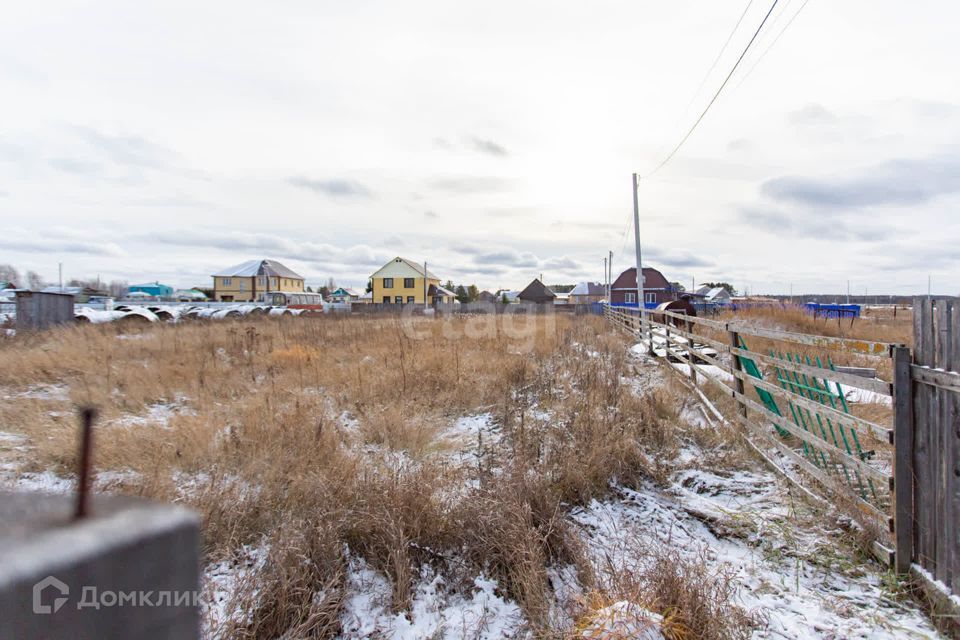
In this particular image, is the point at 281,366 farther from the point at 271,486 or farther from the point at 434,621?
the point at 434,621

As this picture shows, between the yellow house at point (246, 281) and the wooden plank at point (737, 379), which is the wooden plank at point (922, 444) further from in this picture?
the yellow house at point (246, 281)

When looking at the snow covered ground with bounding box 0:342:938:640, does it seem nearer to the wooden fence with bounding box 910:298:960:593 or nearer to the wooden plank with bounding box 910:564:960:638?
the wooden plank with bounding box 910:564:960:638

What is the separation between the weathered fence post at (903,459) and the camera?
2770 mm

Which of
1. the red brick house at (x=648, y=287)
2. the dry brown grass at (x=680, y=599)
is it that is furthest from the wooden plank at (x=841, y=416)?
the red brick house at (x=648, y=287)

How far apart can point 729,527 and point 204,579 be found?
11.6 feet

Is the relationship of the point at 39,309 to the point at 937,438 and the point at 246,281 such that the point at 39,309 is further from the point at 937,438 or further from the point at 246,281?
the point at 246,281

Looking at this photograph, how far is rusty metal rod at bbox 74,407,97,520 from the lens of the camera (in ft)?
1.96

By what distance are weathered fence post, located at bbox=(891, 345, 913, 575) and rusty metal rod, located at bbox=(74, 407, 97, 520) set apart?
12.1ft

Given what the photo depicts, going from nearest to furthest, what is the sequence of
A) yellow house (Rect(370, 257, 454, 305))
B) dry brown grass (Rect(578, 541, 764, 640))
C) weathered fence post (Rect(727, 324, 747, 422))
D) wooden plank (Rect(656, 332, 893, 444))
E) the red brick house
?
dry brown grass (Rect(578, 541, 764, 640)) → wooden plank (Rect(656, 332, 893, 444)) → weathered fence post (Rect(727, 324, 747, 422)) → the red brick house → yellow house (Rect(370, 257, 454, 305))

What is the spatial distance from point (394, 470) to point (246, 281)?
6892 centimetres

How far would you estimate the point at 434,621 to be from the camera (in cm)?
256

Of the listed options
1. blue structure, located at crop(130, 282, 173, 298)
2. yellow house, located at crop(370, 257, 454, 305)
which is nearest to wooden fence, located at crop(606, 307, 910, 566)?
yellow house, located at crop(370, 257, 454, 305)

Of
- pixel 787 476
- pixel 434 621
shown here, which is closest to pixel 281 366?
pixel 434 621

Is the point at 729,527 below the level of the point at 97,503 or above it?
below
